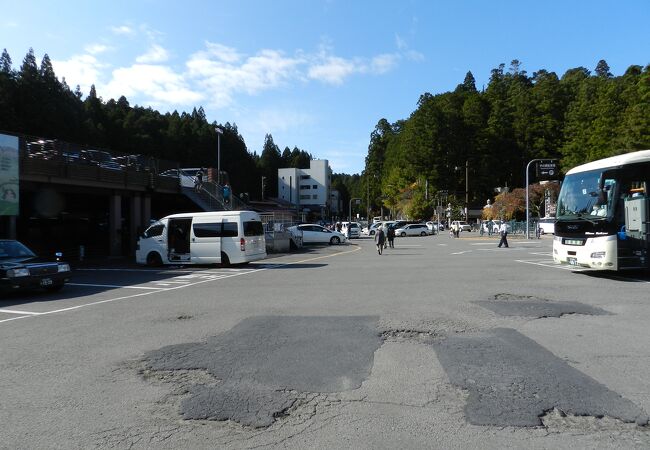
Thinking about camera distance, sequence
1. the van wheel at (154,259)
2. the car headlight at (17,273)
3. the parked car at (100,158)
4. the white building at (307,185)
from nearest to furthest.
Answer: the car headlight at (17,273), the van wheel at (154,259), the parked car at (100,158), the white building at (307,185)

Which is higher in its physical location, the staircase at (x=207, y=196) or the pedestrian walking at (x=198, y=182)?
the pedestrian walking at (x=198, y=182)

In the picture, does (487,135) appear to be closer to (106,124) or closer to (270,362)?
(106,124)

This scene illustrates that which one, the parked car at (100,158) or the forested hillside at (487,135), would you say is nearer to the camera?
the parked car at (100,158)

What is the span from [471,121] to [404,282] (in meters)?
88.3

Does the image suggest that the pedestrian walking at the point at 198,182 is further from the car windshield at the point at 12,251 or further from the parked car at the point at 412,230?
the parked car at the point at 412,230

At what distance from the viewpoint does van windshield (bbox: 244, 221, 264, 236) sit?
19.6 meters

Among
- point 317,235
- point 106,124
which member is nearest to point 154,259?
point 317,235

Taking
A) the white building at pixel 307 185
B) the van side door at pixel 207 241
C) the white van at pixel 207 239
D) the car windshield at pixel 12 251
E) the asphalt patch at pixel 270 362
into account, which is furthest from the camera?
the white building at pixel 307 185

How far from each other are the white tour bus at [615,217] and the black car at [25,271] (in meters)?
15.1

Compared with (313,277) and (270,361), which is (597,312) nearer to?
(270,361)

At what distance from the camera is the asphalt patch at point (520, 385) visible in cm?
443

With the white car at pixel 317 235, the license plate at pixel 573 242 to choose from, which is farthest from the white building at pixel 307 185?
the license plate at pixel 573 242

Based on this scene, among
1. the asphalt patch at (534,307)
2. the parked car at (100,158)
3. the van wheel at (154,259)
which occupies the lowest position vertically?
the asphalt patch at (534,307)

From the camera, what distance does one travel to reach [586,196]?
14.5 metres
